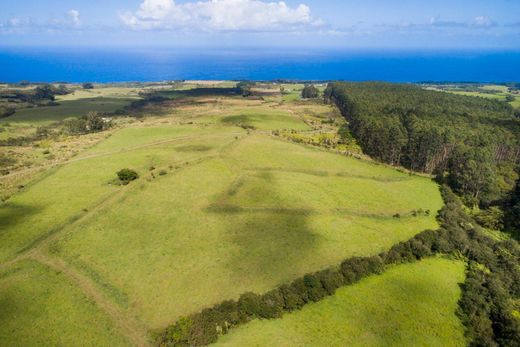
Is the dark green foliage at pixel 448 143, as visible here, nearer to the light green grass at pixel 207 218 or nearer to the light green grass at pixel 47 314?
the light green grass at pixel 207 218

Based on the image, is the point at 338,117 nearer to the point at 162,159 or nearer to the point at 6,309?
the point at 162,159

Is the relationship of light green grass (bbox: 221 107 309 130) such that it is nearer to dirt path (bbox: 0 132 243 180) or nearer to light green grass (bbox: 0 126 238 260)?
dirt path (bbox: 0 132 243 180)

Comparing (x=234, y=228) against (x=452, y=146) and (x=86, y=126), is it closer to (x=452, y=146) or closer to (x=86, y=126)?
(x=452, y=146)

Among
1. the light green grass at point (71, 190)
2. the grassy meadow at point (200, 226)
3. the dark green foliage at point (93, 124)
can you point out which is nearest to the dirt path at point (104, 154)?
the light green grass at point (71, 190)

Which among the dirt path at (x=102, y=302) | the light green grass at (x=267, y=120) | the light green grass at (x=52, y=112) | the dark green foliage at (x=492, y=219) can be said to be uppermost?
the light green grass at (x=52, y=112)

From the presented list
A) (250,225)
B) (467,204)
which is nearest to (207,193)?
(250,225)

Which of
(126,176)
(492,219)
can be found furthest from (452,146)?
(126,176)

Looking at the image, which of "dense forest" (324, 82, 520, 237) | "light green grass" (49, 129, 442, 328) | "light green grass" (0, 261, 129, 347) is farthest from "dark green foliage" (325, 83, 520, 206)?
"light green grass" (0, 261, 129, 347)
